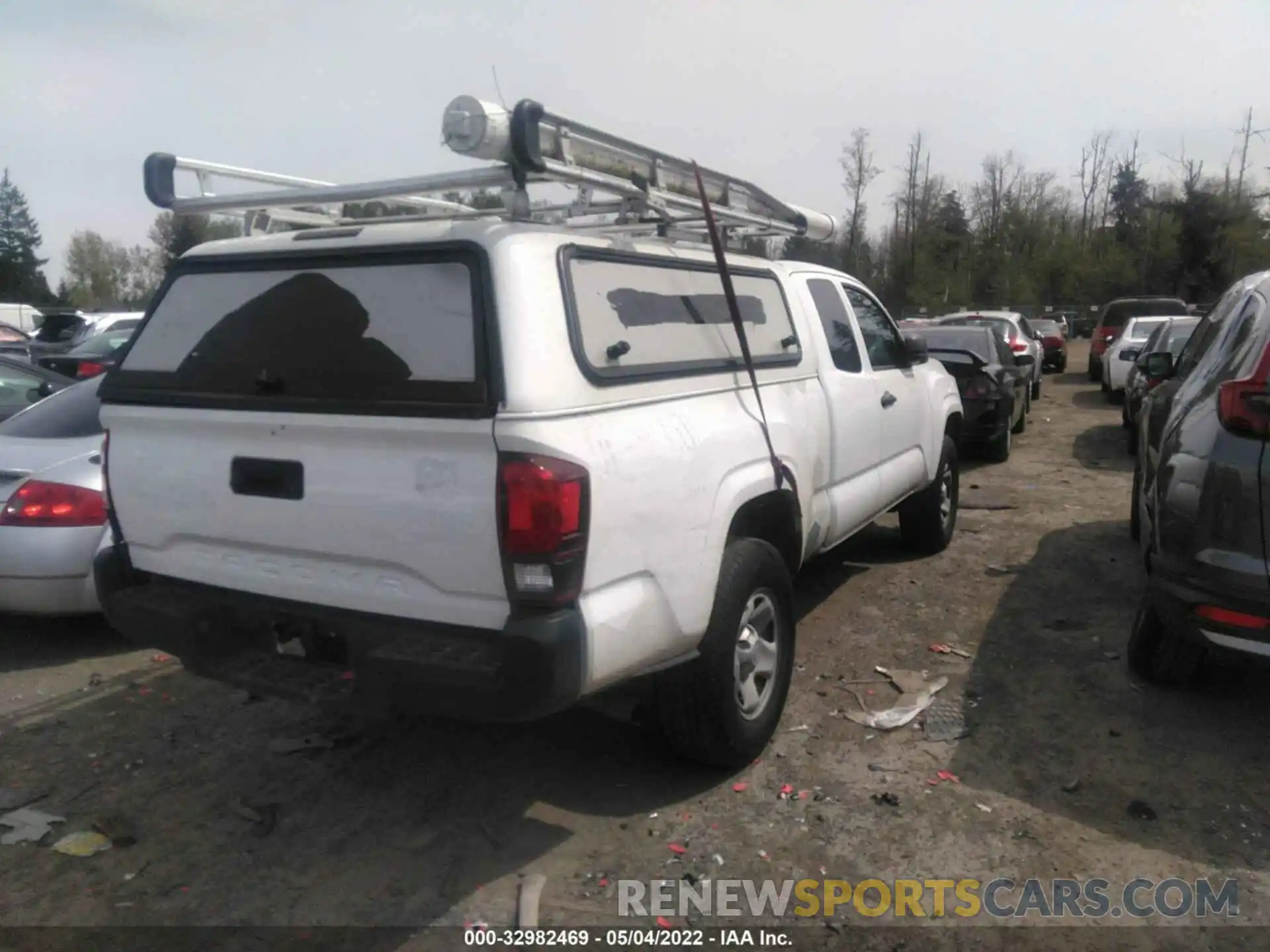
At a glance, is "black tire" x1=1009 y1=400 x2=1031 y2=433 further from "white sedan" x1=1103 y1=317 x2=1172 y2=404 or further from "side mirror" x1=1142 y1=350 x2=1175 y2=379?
"side mirror" x1=1142 y1=350 x2=1175 y2=379

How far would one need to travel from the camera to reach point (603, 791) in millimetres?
3949

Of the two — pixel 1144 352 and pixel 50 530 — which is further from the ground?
pixel 1144 352

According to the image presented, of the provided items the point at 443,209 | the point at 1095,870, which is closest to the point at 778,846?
the point at 1095,870

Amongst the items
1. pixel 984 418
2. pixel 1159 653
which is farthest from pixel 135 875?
pixel 984 418

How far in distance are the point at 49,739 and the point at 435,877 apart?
222 centimetres

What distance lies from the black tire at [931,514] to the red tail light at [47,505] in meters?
4.90

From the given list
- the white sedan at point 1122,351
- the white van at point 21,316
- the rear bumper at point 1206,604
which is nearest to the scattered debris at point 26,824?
the rear bumper at point 1206,604

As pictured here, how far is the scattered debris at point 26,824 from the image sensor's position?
3711 mm

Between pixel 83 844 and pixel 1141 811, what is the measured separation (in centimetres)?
376

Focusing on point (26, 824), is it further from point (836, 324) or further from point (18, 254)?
point (18, 254)

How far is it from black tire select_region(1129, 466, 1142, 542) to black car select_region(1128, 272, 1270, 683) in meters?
2.10

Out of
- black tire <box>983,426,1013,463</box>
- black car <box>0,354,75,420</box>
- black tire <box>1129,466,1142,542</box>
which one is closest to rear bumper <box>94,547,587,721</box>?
black car <box>0,354,75,420</box>

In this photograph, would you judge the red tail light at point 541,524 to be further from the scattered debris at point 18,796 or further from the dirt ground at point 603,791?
the scattered debris at point 18,796

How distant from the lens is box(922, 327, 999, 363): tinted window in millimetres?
11844
